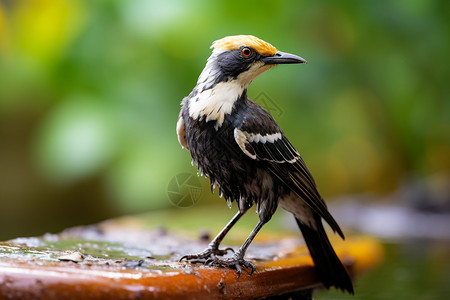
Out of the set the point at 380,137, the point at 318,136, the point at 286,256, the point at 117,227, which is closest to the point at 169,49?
the point at 318,136

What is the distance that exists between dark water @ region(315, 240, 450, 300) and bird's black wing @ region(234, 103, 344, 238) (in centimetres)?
24

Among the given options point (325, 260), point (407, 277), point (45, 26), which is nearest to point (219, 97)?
point (325, 260)

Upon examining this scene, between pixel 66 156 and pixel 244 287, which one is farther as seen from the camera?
pixel 66 156

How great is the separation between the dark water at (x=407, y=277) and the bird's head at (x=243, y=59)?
21.5 inches

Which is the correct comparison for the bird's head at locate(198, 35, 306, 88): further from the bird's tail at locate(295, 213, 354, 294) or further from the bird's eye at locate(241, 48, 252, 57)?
the bird's tail at locate(295, 213, 354, 294)

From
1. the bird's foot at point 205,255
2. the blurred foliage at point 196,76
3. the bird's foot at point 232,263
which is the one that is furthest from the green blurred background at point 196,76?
the bird's foot at point 232,263

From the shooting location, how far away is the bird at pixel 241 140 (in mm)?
1099

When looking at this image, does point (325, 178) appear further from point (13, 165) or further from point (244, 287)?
point (244, 287)

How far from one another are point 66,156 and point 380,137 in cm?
178

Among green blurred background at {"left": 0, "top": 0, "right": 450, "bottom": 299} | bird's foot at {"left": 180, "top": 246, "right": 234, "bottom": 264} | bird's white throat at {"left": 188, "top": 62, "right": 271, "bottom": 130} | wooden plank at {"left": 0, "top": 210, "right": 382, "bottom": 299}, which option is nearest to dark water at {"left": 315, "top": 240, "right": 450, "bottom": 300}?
wooden plank at {"left": 0, "top": 210, "right": 382, "bottom": 299}

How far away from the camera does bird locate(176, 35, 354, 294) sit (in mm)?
1099

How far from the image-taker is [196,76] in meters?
Result: 3.33

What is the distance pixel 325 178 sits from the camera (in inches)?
157

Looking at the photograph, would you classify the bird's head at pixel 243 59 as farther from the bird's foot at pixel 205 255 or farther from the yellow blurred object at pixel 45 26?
the yellow blurred object at pixel 45 26
